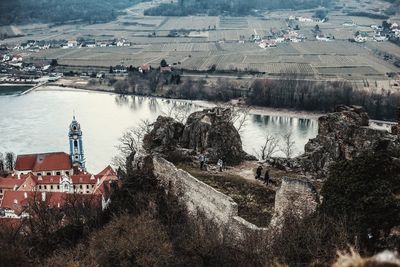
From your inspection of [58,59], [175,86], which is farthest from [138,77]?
[58,59]

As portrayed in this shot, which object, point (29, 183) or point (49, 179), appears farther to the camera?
point (49, 179)

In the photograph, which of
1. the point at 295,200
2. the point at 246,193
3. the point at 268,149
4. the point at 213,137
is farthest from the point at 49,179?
the point at 295,200

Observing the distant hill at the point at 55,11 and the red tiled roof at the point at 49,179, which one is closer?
the red tiled roof at the point at 49,179

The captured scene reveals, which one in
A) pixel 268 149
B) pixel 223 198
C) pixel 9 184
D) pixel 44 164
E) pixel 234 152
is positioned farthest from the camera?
pixel 44 164

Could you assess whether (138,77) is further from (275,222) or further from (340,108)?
(275,222)

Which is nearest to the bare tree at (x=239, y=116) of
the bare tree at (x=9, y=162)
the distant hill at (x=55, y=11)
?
the bare tree at (x=9, y=162)

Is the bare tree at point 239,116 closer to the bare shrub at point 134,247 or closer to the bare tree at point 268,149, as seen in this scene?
the bare tree at point 268,149

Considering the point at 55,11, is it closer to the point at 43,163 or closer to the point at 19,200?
the point at 43,163
